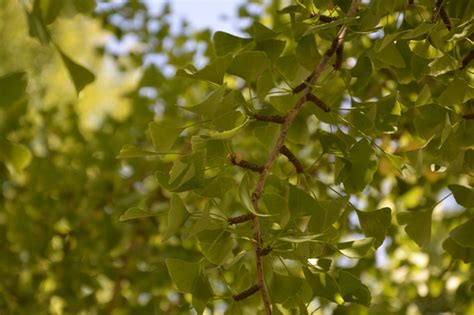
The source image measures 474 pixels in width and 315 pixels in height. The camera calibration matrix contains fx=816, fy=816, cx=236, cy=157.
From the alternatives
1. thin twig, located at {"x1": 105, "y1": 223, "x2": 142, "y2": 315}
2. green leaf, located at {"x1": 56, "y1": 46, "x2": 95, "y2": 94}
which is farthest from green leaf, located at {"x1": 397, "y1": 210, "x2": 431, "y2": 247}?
thin twig, located at {"x1": 105, "y1": 223, "x2": 142, "y2": 315}

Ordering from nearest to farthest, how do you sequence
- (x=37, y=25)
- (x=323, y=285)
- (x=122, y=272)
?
(x=37, y=25) < (x=323, y=285) < (x=122, y=272)

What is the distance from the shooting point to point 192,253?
44.6 inches

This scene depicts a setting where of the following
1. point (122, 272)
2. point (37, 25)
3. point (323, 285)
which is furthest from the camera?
point (122, 272)

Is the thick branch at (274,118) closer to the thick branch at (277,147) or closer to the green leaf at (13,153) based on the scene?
the thick branch at (277,147)

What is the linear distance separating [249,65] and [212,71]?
0.04 meters

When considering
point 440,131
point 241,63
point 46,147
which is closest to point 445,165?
point 440,131

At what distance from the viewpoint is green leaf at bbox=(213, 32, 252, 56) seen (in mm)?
610

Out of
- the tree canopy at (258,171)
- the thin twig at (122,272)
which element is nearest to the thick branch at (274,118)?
the tree canopy at (258,171)

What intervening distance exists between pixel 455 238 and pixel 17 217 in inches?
30.6

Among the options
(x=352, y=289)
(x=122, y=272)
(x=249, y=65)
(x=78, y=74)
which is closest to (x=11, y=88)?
(x=78, y=74)

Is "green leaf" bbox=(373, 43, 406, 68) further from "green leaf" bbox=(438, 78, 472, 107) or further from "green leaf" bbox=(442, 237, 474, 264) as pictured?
"green leaf" bbox=(442, 237, 474, 264)

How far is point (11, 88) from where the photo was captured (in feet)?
1.67

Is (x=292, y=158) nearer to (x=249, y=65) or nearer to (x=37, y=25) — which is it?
(x=249, y=65)

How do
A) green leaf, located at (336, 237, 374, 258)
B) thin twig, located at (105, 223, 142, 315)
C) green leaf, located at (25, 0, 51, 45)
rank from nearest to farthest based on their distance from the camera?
green leaf, located at (25, 0, 51, 45) → green leaf, located at (336, 237, 374, 258) → thin twig, located at (105, 223, 142, 315)
